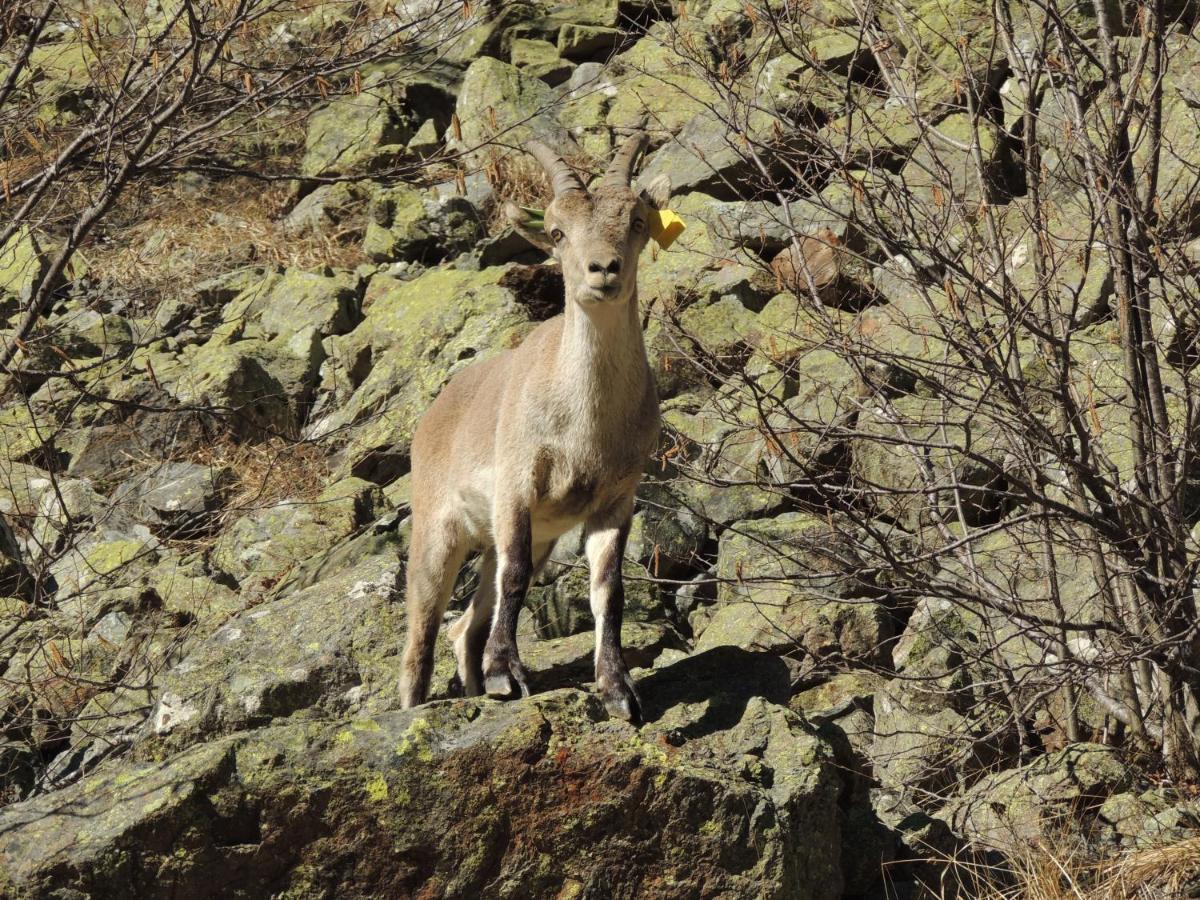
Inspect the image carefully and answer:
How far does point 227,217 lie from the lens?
16.9 meters

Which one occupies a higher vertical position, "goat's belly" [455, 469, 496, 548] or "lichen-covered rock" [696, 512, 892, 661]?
"goat's belly" [455, 469, 496, 548]

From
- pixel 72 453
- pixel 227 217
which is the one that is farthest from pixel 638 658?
pixel 227 217

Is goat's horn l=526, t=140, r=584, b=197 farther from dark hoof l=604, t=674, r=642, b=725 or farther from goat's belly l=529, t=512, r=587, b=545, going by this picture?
dark hoof l=604, t=674, r=642, b=725

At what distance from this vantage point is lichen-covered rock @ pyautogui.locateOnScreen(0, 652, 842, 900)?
15.6ft

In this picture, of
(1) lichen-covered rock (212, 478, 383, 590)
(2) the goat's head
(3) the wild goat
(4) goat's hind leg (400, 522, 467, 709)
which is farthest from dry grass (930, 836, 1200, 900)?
(1) lichen-covered rock (212, 478, 383, 590)

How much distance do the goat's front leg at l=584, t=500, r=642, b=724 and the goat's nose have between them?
1129 mm

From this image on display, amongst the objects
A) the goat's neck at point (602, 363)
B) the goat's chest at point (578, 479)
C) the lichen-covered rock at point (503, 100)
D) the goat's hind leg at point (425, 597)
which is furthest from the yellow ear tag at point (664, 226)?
the lichen-covered rock at point (503, 100)

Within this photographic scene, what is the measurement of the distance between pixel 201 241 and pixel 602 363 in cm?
1124

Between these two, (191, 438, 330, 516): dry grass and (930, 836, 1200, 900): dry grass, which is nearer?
(930, 836, 1200, 900): dry grass

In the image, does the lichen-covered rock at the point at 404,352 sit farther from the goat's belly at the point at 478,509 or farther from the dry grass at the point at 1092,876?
the dry grass at the point at 1092,876

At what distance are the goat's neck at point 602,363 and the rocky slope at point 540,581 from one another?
42 centimetres

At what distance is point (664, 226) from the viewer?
6797mm

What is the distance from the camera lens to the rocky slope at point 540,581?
16.6ft

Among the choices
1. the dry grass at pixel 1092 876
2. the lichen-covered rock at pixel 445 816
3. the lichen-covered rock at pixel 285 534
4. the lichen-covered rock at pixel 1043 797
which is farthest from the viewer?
the lichen-covered rock at pixel 285 534
